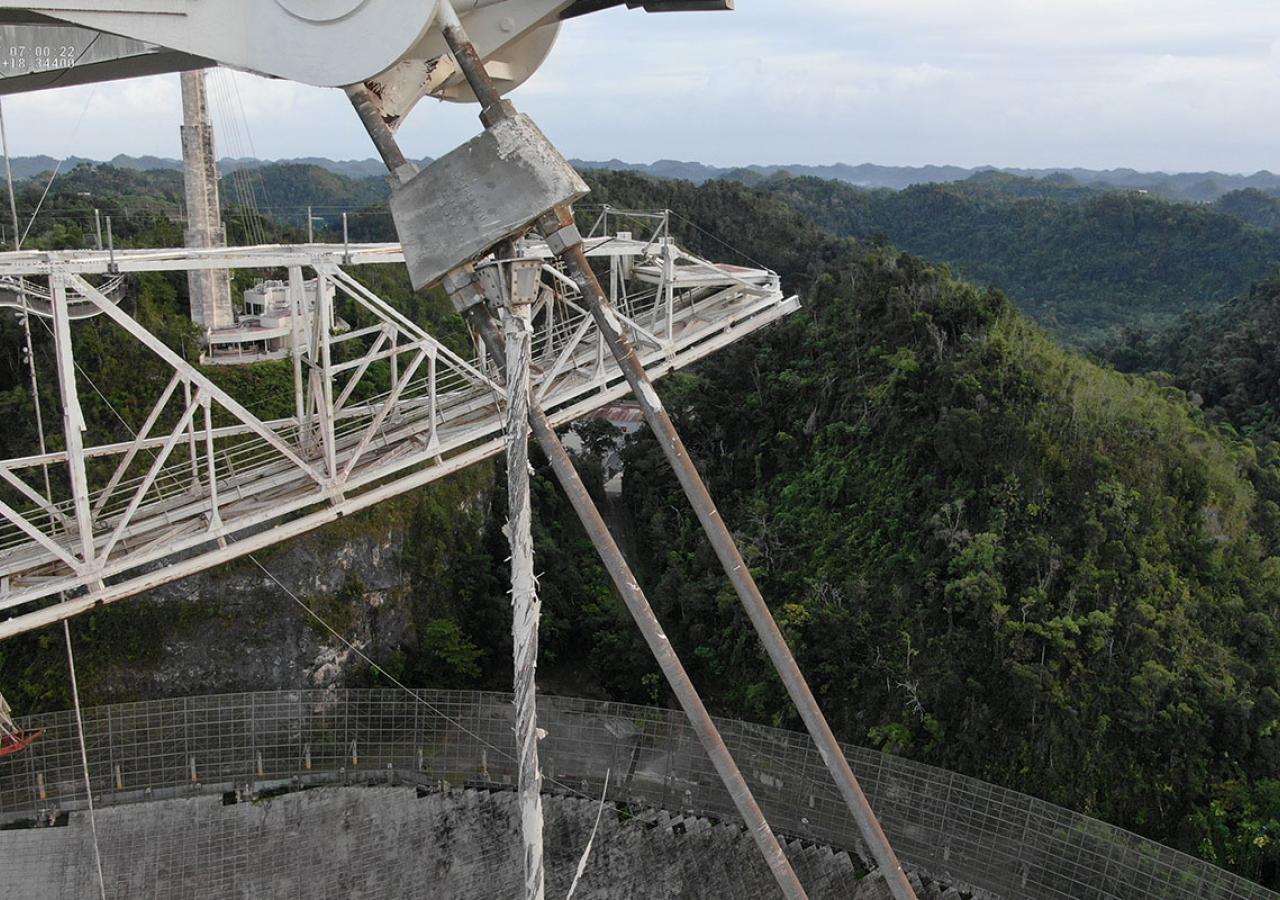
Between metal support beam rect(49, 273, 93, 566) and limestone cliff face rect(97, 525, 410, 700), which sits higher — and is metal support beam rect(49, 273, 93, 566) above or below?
above

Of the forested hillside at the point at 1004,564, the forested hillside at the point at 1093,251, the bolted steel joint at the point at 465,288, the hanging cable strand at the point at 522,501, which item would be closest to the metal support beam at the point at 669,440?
the hanging cable strand at the point at 522,501

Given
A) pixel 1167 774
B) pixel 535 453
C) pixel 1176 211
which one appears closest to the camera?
pixel 1167 774

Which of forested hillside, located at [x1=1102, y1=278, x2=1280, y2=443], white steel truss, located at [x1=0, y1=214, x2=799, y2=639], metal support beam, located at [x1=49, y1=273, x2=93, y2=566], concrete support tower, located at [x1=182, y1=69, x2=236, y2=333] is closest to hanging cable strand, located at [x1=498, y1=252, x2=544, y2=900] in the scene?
white steel truss, located at [x1=0, y1=214, x2=799, y2=639]

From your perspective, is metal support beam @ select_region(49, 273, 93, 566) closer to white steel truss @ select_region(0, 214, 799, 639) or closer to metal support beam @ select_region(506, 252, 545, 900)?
white steel truss @ select_region(0, 214, 799, 639)

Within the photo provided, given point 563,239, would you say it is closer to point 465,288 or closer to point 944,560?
point 465,288

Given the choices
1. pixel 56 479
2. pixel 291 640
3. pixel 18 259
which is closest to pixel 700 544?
pixel 291 640

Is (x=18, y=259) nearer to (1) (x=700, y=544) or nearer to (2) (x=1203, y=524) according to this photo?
(1) (x=700, y=544)

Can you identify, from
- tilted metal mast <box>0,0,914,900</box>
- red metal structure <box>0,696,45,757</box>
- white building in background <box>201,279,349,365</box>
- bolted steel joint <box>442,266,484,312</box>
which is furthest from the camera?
white building in background <box>201,279,349,365</box>
